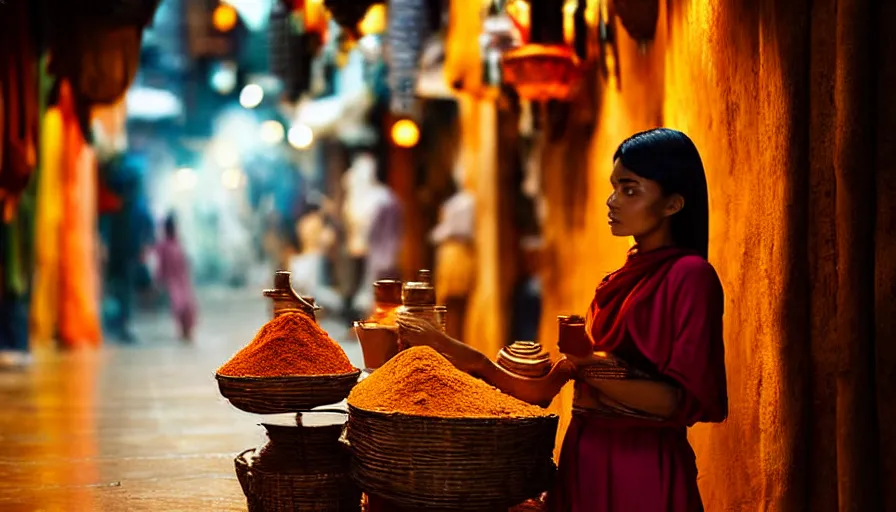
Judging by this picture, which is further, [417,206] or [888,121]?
[417,206]

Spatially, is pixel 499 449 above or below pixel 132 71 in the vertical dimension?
below

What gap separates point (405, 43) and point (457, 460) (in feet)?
33.4

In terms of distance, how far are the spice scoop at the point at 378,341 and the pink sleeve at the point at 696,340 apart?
1347 millimetres

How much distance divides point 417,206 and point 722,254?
15.4 metres

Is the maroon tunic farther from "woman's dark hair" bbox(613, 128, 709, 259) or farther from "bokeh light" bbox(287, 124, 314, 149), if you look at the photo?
"bokeh light" bbox(287, 124, 314, 149)

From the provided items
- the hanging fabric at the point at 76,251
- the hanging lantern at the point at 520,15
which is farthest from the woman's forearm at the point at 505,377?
the hanging fabric at the point at 76,251

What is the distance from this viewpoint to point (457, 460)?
9.89ft

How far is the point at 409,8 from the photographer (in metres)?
12.1

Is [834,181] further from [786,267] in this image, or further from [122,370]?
[122,370]

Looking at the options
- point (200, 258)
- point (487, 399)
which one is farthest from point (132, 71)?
point (200, 258)

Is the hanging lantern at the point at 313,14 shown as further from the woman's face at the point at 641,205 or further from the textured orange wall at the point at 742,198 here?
the woman's face at the point at 641,205

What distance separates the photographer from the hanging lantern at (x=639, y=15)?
5465 millimetres

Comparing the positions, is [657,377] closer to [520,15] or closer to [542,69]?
[542,69]

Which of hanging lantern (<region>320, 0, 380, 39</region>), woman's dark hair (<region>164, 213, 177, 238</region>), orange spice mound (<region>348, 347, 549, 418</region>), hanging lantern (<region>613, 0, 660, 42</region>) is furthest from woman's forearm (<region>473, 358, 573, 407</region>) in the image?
woman's dark hair (<region>164, 213, 177, 238</region>)
